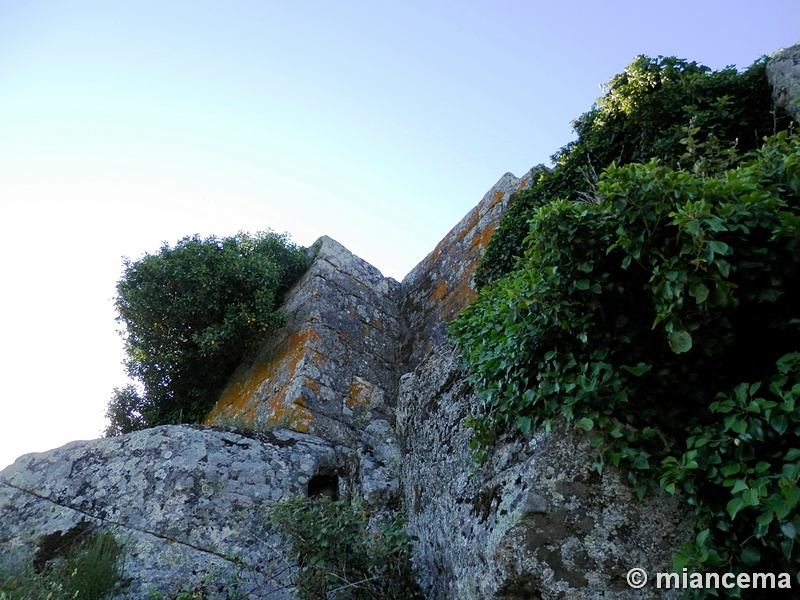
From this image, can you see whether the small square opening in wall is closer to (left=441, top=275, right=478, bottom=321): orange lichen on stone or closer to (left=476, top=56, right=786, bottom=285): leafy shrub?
(left=476, top=56, right=786, bottom=285): leafy shrub

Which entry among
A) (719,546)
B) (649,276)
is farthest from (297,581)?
(649,276)

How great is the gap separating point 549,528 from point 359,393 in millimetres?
4623

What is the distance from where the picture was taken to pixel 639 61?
17.1 ft

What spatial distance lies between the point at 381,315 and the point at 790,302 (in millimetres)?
6235

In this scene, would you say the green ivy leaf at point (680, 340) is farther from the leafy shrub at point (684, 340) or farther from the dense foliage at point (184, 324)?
the dense foliage at point (184, 324)

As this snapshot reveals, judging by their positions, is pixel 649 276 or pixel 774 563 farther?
pixel 649 276

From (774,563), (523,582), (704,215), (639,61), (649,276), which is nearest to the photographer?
(774,563)

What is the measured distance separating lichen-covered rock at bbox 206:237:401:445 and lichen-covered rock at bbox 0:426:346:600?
87 centimetres

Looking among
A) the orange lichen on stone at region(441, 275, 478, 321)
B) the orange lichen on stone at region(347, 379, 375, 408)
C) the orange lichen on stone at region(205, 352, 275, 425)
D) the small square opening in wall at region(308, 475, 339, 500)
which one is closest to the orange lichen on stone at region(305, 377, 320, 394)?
the orange lichen on stone at region(347, 379, 375, 408)

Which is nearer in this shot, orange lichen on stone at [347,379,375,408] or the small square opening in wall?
the small square opening in wall

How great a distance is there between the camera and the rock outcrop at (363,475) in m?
2.48

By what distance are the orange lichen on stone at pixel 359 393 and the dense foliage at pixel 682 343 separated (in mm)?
3803

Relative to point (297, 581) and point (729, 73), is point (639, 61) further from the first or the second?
point (297, 581)

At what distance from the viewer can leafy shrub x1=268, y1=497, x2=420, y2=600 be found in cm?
328
